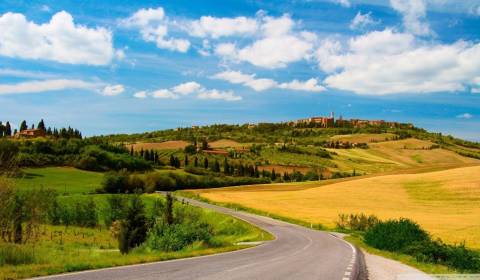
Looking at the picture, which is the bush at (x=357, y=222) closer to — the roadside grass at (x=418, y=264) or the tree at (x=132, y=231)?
the tree at (x=132, y=231)

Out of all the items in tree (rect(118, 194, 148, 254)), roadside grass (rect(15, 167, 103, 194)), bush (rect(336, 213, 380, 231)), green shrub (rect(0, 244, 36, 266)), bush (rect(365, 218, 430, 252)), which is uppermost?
green shrub (rect(0, 244, 36, 266))

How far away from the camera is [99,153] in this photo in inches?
6373

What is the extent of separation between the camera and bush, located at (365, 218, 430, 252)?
29803 millimetres

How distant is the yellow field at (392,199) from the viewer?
62562 mm

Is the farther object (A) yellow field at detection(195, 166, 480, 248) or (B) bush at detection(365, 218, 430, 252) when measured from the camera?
(A) yellow field at detection(195, 166, 480, 248)

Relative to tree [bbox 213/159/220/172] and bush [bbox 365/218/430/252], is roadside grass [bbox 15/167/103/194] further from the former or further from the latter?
bush [bbox 365/218/430/252]

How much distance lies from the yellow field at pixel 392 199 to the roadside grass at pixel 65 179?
31980mm

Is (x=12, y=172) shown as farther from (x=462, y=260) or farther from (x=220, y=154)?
(x=220, y=154)

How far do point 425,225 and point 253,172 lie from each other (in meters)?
113

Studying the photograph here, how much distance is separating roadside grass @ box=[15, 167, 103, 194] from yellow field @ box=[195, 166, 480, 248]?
105 ft

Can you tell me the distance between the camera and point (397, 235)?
31156mm

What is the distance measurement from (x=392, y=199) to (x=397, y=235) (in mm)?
54165

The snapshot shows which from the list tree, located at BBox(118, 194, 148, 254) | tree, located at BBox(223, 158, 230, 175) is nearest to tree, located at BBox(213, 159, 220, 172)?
tree, located at BBox(223, 158, 230, 175)

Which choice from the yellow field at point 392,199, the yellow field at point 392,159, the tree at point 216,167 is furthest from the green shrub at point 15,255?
the yellow field at point 392,159
